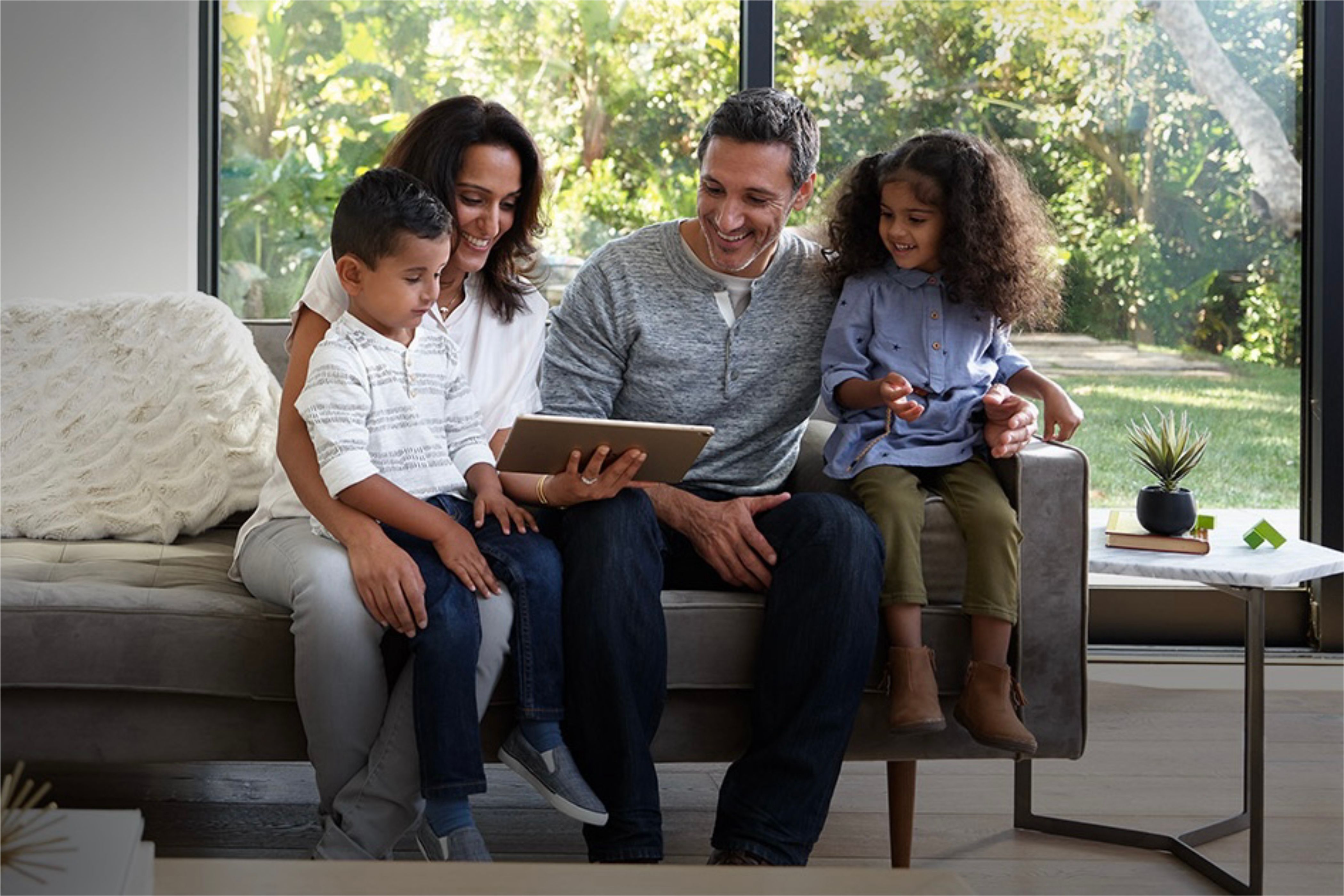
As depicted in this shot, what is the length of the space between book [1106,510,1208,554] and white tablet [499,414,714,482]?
2.48ft

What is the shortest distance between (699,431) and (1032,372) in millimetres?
722

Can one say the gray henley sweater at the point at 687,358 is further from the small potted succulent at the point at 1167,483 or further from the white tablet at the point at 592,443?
the small potted succulent at the point at 1167,483

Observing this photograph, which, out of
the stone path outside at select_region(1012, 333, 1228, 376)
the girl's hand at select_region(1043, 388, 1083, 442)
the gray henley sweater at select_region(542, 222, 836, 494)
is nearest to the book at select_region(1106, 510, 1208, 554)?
the girl's hand at select_region(1043, 388, 1083, 442)

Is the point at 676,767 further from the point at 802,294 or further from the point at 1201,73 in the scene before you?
the point at 1201,73

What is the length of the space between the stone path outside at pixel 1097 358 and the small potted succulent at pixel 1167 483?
113 centimetres

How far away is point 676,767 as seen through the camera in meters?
2.62

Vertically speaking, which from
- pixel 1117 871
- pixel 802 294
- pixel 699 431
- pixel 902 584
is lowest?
A: pixel 1117 871

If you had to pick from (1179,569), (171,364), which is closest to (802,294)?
(1179,569)

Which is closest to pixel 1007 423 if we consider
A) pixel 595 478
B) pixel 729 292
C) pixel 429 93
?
pixel 729 292

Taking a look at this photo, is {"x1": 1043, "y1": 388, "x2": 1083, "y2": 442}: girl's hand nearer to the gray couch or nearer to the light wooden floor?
the gray couch

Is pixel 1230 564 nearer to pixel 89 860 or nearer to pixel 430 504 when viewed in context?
pixel 430 504

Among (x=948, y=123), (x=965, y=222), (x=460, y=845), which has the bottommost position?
(x=460, y=845)

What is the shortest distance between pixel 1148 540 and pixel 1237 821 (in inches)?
19.2

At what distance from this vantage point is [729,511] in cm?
203
